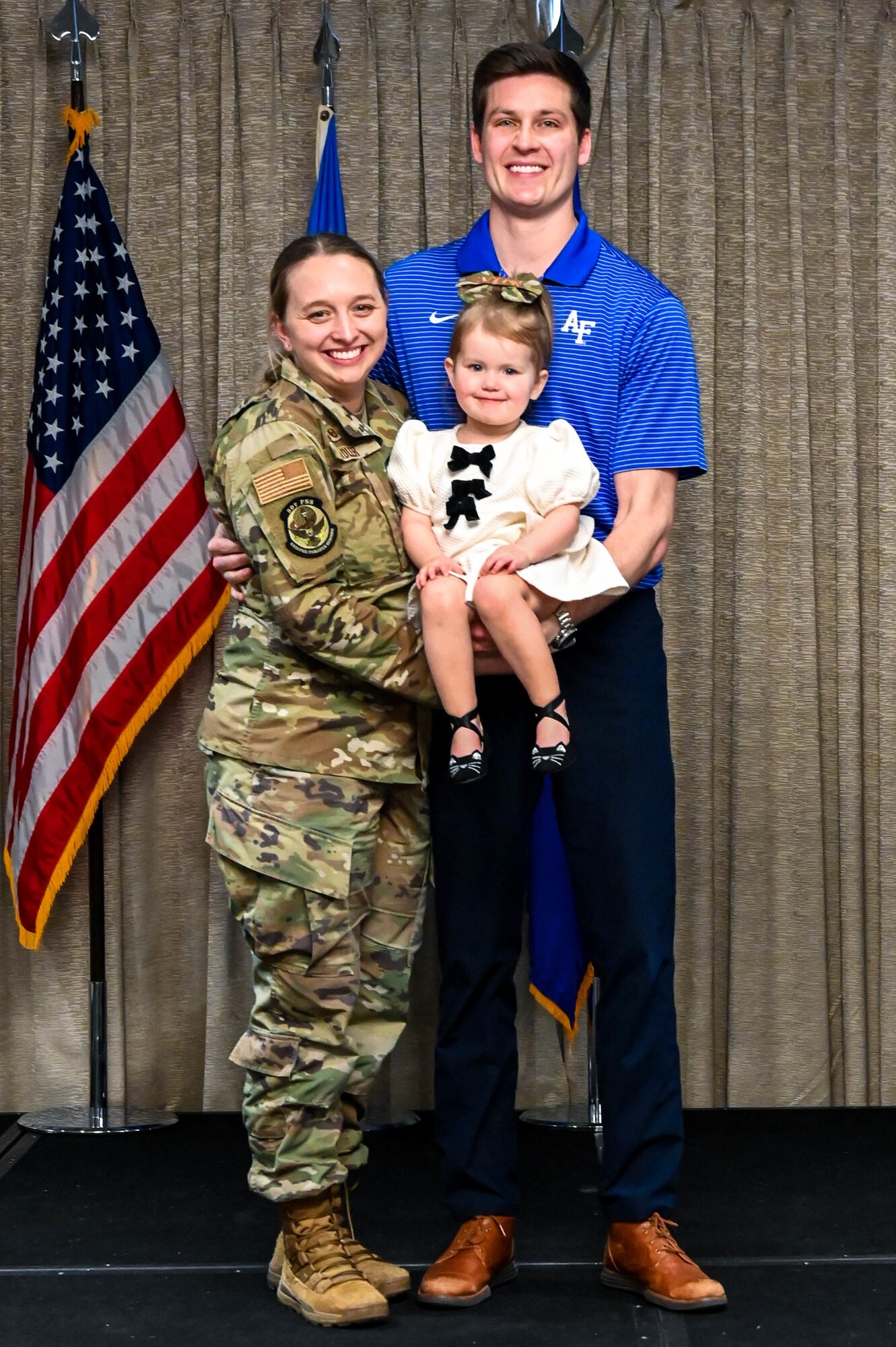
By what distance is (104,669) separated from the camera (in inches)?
125

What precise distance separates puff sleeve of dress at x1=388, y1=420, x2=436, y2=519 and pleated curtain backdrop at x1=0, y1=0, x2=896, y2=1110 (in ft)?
4.18

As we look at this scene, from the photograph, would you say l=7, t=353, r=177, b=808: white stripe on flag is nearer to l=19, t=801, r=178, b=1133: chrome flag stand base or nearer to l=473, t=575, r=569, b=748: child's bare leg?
l=19, t=801, r=178, b=1133: chrome flag stand base

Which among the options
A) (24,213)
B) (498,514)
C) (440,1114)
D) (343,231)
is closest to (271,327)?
(498,514)

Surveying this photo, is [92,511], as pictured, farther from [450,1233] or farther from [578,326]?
[450,1233]

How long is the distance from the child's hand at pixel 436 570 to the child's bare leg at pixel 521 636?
0.05 m

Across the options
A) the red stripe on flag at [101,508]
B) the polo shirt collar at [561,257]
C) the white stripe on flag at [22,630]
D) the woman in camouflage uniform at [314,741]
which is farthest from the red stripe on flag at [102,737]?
the polo shirt collar at [561,257]

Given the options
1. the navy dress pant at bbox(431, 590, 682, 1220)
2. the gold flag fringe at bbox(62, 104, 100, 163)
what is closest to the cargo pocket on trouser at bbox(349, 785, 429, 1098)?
the navy dress pant at bbox(431, 590, 682, 1220)

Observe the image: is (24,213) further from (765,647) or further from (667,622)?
(765,647)

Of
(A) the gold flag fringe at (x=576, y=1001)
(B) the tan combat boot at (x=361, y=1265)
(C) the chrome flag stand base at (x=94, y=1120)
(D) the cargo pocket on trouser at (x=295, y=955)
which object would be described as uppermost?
(D) the cargo pocket on trouser at (x=295, y=955)

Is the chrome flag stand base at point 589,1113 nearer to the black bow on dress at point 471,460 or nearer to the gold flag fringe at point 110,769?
the gold flag fringe at point 110,769

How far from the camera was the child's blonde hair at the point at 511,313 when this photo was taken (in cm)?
208

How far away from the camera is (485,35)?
335cm

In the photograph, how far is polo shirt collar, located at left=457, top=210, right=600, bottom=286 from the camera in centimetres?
224

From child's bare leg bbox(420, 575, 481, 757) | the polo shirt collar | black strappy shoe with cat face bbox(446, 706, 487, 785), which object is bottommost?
black strappy shoe with cat face bbox(446, 706, 487, 785)
